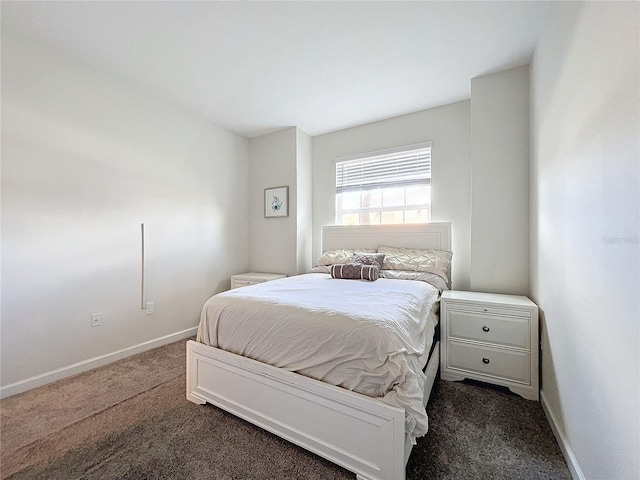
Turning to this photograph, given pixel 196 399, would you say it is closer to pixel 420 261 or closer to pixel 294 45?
pixel 420 261

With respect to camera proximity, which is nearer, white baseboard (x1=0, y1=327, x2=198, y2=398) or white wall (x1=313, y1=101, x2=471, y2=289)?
white baseboard (x1=0, y1=327, x2=198, y2=398)

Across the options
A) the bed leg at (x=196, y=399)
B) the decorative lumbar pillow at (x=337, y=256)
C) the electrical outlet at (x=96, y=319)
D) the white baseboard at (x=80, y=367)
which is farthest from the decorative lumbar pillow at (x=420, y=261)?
the electrical outlet at (x=96, y=319)

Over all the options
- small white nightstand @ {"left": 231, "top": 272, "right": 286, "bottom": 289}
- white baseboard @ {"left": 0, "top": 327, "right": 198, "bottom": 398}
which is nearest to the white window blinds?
small white nightstand @ {"left": 231, "top": 272, "right": 286, "bottom": 289}

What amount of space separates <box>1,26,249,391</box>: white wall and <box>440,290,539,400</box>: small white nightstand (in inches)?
109

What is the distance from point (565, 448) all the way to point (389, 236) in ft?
7.05

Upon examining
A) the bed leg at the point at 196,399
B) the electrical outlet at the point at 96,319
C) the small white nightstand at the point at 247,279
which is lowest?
the bed leg at the point at 196,399

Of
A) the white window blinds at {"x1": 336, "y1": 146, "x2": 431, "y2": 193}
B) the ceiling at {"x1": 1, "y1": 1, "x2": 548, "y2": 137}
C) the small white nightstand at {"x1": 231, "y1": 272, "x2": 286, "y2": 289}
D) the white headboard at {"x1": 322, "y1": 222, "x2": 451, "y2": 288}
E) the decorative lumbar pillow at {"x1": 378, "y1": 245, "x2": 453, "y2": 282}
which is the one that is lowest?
the small white nightstand at {"x1": 231, "y1": 272, "x2": 286, "y2": 289}

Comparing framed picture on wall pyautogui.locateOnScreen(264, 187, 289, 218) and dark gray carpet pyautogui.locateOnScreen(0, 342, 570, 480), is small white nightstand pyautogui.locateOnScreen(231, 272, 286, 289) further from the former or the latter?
dark gray carpet pyautogui.locateOnScreen(0, 342, 570, 480)

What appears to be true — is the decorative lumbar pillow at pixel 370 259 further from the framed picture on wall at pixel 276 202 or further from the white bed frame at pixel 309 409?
the framed picture on wall at pixel 276 202

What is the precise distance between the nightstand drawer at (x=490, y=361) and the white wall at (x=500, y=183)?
0.65 m

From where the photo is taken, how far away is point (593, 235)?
1069 millimetres

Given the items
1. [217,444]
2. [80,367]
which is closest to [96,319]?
[80,367]

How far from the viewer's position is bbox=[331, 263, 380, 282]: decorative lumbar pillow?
2480 mm

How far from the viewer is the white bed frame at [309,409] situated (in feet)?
3.73
